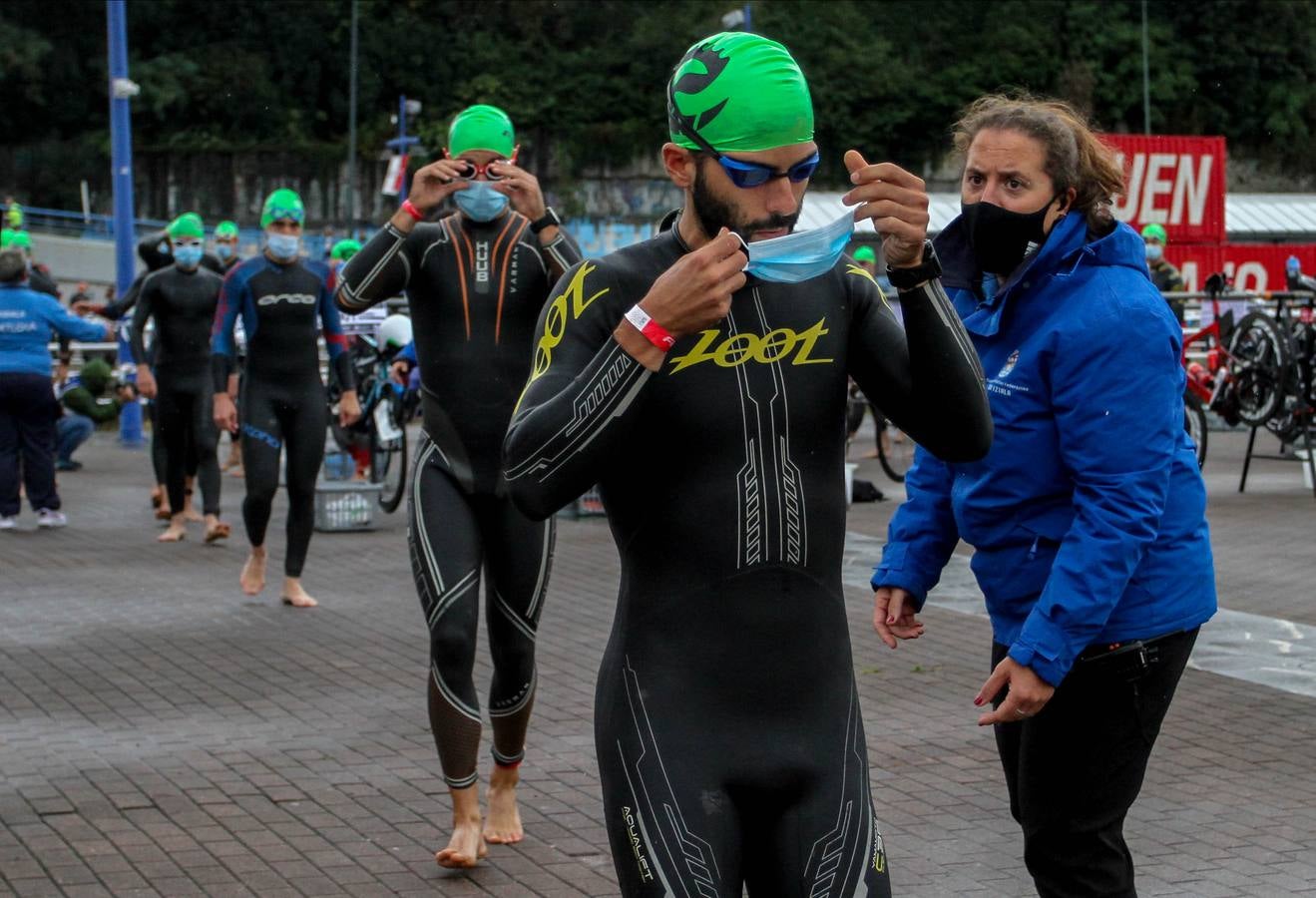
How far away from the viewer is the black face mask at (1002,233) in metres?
3.70

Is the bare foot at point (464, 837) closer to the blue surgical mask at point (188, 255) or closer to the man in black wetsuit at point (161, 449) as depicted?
the blue surgical mask at point (188, 255)

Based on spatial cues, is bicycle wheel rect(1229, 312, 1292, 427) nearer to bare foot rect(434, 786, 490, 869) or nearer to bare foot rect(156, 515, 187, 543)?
bare foot rect(156, 515, 187, 543)

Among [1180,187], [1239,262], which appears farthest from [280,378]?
[1239,262]

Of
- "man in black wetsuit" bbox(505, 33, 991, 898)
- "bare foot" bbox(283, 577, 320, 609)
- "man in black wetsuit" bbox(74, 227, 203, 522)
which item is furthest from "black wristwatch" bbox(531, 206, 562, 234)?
"man in black wetsuit" bbox(74, 227, 203, 522)

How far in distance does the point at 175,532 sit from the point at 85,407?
10.1m

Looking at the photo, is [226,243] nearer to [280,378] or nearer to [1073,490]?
[280,378]

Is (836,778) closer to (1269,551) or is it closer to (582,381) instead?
(582,381)

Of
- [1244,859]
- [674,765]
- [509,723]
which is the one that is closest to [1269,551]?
[1244,859]

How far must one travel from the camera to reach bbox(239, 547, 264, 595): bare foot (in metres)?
11.1

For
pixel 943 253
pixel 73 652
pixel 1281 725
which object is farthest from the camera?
pixel 73 652

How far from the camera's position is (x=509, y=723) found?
586 centimetres

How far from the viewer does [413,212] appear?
5.90 metres

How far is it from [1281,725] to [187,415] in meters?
8.86

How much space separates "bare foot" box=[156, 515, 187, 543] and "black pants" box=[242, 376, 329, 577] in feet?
10.8
